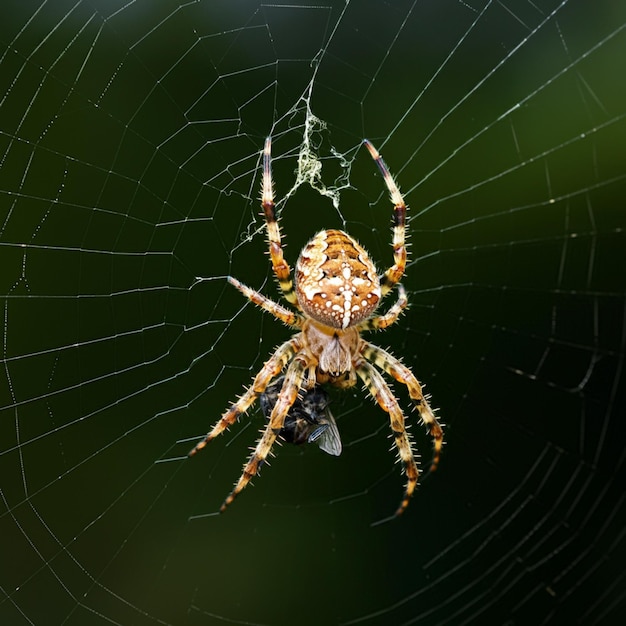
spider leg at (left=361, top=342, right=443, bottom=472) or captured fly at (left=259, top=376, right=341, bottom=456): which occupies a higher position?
spider leg at (left=361, top=342, right=443, bottom=472)

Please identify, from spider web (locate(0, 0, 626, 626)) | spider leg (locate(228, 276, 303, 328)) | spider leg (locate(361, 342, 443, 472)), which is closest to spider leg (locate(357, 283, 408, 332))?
spider leg (locate(361, 342, 443, 472))

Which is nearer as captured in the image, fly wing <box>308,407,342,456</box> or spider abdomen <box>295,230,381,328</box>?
spider abdomen <box>295,230,381,328</box>

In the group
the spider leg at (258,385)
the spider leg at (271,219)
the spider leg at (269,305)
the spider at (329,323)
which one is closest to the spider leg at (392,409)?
the spider at (329,323)

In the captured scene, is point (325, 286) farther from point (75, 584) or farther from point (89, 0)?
point (75, 584)

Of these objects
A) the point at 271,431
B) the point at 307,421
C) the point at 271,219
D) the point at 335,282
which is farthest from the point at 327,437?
the point at 271,219

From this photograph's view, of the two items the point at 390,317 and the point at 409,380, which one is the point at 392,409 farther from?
the point at 390,317

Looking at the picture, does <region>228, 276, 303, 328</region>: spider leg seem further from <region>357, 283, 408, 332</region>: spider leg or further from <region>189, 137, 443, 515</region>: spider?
<region>357, 283, 408, 332</region>: spider leg
